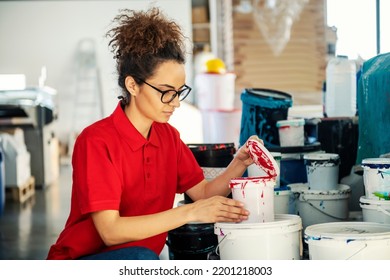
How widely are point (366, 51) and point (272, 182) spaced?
112 inches

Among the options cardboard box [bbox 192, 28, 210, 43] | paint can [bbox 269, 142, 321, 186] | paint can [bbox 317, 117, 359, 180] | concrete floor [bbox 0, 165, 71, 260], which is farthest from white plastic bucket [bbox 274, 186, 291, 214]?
cardboard box [bbox 192, 28, 210, 43]

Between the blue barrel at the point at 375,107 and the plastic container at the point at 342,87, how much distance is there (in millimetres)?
1029

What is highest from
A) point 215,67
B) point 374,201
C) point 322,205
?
point 215,67

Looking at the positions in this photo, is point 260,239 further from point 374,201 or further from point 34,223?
point 34,223

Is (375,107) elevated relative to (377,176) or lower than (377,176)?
elevated

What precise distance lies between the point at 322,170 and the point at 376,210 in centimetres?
62

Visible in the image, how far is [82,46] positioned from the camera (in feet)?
41.8

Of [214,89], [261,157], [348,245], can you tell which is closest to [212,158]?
[261,157]

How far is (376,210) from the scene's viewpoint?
2602 millimetres

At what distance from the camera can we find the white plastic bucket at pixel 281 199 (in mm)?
3080

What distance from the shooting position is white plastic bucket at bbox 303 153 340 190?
319 centimetres

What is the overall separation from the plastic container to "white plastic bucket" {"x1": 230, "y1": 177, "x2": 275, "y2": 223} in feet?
7.00

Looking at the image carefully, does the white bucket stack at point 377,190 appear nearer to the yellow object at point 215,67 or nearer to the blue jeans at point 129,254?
the blue jeans at point 129,254
